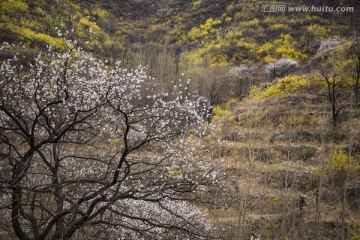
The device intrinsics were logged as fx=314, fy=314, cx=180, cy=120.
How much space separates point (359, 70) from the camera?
1822cm

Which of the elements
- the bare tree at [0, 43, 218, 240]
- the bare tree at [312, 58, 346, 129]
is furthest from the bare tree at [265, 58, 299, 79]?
the bare tree at [0, 43, 218, 240]

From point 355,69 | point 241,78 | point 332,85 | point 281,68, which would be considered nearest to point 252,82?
point 241,78

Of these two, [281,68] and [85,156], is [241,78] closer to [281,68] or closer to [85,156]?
[281,68]

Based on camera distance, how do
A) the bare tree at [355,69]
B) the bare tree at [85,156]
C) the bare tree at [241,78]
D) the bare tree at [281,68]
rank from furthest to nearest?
the bare tree at [281,68], the bare tree at [241,78], the bare tree at [355,69], the bare tree at [85,156]

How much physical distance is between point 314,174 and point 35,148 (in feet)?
Answer: 38.6

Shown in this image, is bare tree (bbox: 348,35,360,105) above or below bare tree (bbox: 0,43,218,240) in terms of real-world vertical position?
above

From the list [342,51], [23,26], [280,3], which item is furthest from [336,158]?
[280,3]

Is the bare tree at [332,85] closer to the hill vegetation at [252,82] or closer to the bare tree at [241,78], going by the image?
the hill vegetation at [252,82]

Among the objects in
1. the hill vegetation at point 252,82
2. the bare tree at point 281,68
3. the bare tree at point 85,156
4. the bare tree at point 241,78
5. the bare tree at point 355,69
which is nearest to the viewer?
the bare tree at point 85,156

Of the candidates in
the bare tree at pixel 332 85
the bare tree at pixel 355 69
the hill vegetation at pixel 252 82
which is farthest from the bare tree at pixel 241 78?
the bare tree at pixel 355 69

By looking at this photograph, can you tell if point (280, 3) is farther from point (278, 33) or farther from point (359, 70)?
point (359, 70)

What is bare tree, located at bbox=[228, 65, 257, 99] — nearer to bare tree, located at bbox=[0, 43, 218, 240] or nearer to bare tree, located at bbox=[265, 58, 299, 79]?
bare tree, located at bbox=[265, 58, 299, 79]

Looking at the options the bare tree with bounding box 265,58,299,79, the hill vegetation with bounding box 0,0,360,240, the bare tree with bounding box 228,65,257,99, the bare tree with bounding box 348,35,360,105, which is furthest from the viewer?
the bare tree with bounding box 265,58,299,79

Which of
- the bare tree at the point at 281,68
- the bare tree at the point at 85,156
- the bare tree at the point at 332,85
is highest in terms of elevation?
the bare tree at the point at 281,68
